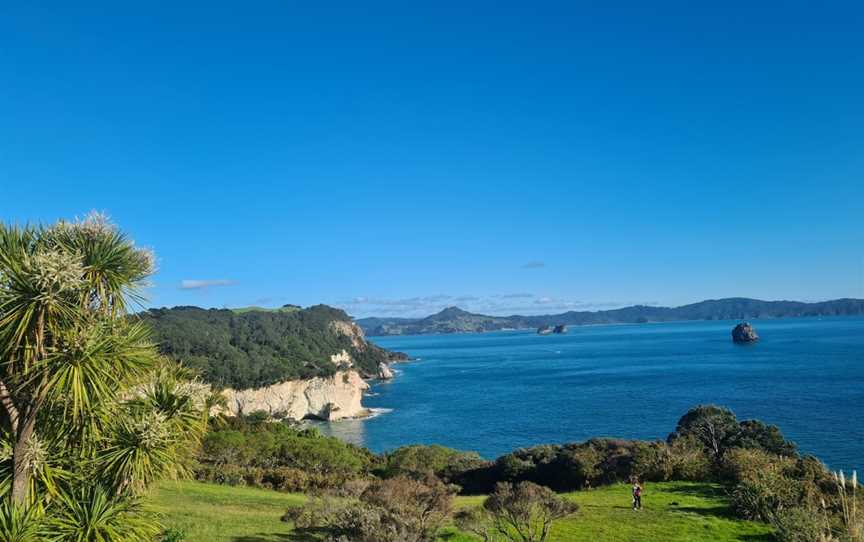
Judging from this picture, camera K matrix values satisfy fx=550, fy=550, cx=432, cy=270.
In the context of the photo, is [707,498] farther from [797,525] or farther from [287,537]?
[287,537]

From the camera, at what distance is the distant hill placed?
92838 mm

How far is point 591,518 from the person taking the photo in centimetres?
1870

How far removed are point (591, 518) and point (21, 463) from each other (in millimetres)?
16910

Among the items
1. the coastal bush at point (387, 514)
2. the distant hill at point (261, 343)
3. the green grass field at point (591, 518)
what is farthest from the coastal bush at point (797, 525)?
the distant hill at point (261, 343)

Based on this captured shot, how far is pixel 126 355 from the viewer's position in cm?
749

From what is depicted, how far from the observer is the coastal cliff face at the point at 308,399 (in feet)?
297

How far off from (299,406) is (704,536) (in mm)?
87429

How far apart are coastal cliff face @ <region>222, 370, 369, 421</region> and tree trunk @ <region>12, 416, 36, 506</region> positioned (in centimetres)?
8688

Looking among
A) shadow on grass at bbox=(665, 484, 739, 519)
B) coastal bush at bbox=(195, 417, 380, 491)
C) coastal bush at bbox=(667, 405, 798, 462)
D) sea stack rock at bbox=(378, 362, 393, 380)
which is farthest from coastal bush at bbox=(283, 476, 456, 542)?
sea stack rock at bbox=(378, 362, 393, 380)

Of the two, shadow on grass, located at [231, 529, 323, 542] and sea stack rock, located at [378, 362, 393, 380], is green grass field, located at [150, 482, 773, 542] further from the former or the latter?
sea stack rock, located at [378, 362, 393, 380]

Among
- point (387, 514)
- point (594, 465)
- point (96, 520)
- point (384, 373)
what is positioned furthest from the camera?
point (384, 373)

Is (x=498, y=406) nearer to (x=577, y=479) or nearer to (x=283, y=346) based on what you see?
(x=577, y=479)

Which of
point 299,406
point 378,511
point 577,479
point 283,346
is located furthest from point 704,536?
point 283,346

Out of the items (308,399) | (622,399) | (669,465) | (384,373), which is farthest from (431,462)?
(384,373)
